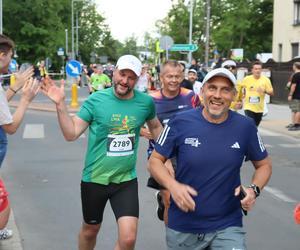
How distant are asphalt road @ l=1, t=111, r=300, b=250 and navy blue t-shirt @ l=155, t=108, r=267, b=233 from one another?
7.59ft

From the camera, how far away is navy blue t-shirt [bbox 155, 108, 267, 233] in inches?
138

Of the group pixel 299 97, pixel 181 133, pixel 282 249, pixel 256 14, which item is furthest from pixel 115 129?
pixel 256 14

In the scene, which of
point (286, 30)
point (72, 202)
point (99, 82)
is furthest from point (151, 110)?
point (286, 30)

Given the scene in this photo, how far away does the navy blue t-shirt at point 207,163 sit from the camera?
3.50 m

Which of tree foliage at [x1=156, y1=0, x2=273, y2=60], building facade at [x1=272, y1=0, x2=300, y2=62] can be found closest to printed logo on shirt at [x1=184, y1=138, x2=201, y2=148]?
building facade at [x1=272, y1=0, x2=300, y2=62]

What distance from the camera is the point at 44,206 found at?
7434mm

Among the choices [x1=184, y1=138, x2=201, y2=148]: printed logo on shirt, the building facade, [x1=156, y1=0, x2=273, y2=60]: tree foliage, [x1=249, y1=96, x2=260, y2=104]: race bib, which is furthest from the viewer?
[x1=156, y1=0, x2=273, y2=60]: tree foliage

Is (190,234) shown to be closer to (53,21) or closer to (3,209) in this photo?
(3,209)

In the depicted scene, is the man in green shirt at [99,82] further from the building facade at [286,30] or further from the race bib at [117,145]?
the building facade at [286,30]

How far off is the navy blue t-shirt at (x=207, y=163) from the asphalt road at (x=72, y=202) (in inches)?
91.1

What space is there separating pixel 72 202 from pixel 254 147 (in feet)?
14.4

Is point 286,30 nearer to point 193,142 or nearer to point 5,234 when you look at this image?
point 5,234

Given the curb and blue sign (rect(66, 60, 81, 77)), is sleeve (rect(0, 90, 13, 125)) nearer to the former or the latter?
the curb

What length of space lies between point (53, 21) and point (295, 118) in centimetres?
5088
